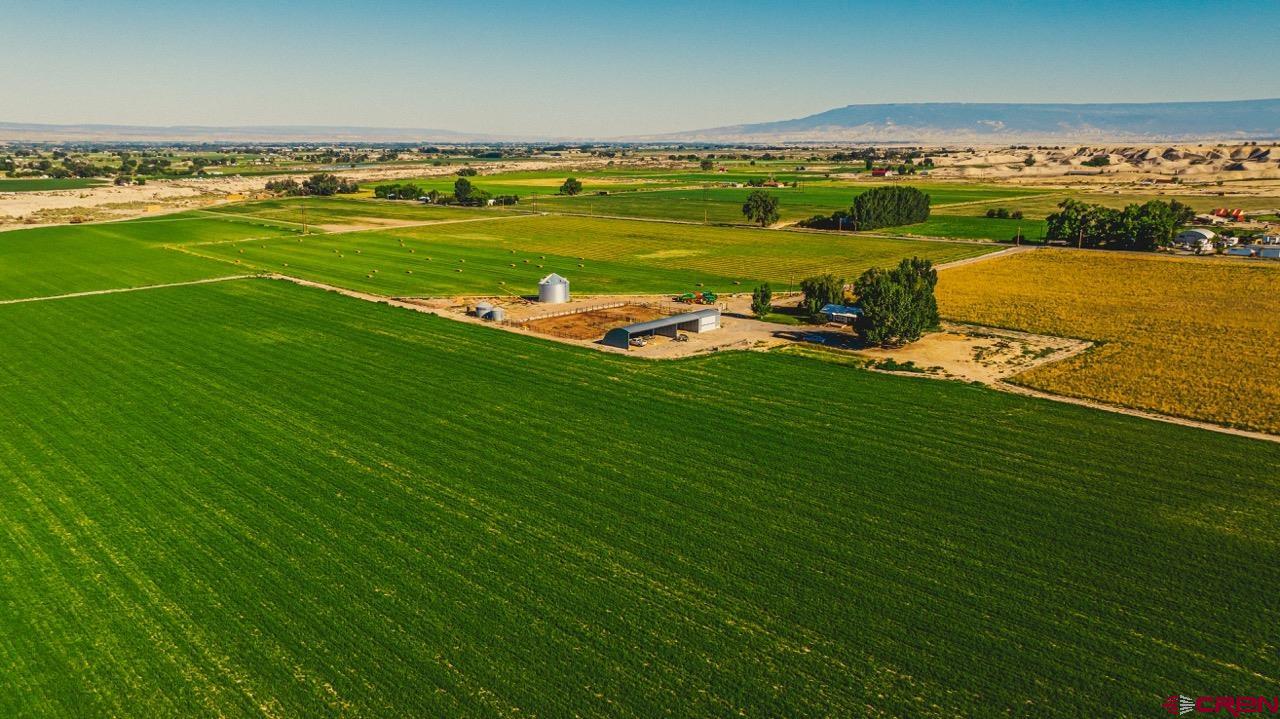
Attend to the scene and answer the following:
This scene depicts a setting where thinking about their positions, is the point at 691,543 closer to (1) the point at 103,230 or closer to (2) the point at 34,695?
(2) the point at 34,695

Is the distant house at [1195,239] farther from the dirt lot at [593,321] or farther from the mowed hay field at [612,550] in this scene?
the dirt lot at [593,321]

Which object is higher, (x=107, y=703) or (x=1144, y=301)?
(x=1144, y=301)

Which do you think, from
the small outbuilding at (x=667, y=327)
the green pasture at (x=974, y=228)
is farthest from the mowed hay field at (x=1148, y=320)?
the small outbuilding at (x=667, y=327)

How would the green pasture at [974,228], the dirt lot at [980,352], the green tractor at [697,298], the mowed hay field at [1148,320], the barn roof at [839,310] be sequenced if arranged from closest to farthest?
1. the mowed hay field at [1148,320]
2. the dirt lot at [980,352]
3. the barn roof at [839,310]
4. the green tractor at [697,298]
5. the green pasture at [974,228]

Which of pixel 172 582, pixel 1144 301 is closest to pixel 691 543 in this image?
pixel 172 582

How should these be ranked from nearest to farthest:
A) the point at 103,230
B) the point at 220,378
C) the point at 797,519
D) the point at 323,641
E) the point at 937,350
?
the point at 323,641
the point at 797,519
the point at 220,378
the point at 937,350
the point at 103,230

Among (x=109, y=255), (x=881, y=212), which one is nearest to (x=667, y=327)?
(x=881, y=212)

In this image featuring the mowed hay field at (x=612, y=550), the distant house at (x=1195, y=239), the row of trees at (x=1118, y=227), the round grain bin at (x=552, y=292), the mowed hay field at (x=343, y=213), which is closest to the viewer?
the mowed hay field at (x=612, y=550)
